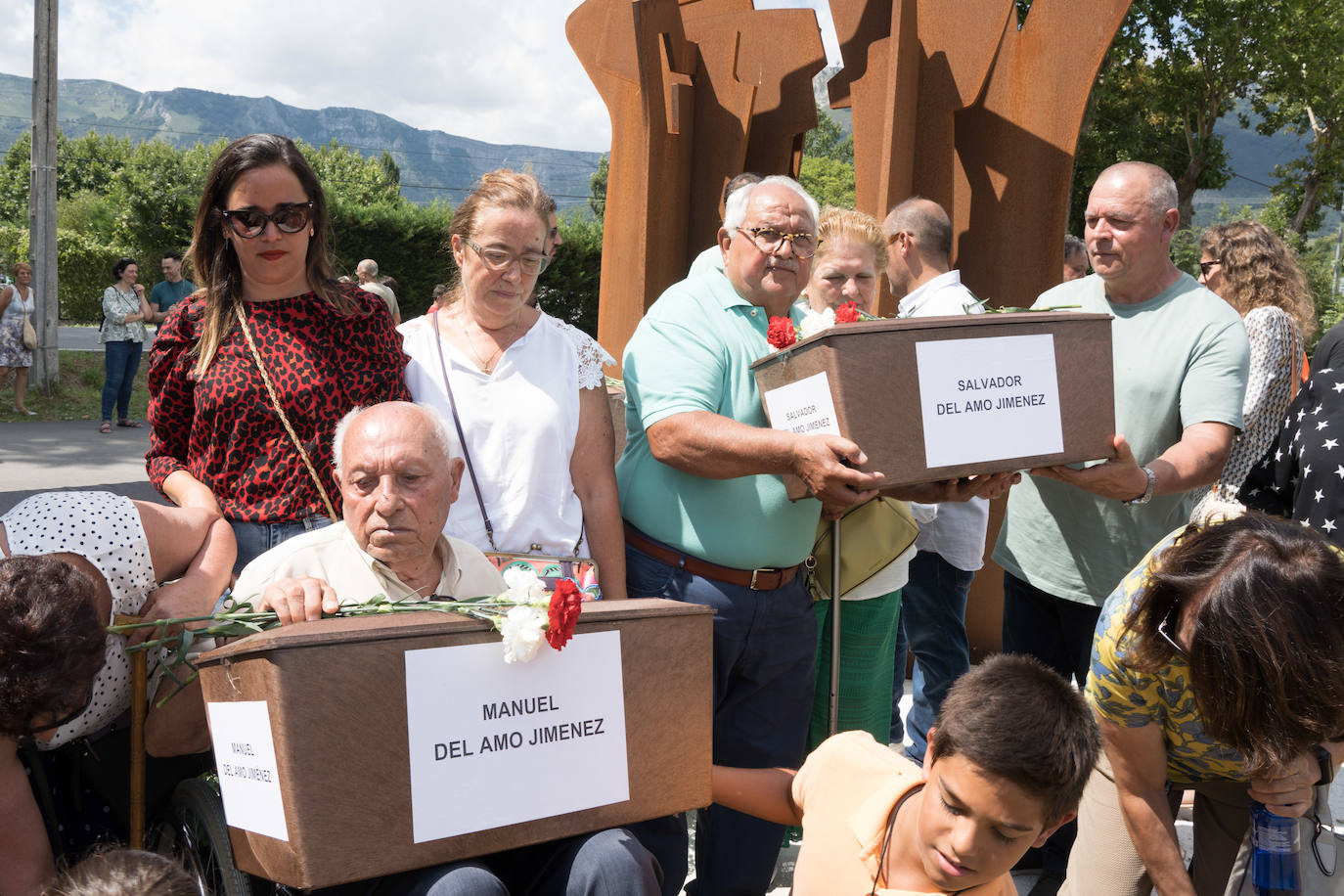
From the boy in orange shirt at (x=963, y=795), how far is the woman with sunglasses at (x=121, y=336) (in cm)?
1138

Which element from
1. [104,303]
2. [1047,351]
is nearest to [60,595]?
[1047,351]

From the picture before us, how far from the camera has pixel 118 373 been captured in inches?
471

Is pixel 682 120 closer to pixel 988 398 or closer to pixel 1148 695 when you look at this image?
pixel 988 398

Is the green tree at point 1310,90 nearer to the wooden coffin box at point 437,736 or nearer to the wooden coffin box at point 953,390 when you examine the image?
the wooden coffin box at point 953,390

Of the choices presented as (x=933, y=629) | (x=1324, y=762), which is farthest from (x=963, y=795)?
(x=933, y=629)

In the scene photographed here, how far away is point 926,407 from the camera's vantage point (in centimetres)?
247

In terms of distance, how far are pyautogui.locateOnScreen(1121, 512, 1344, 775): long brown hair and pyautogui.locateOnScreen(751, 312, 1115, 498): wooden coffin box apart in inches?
25.2

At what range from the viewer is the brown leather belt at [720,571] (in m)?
2.87

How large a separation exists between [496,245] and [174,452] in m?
1.00

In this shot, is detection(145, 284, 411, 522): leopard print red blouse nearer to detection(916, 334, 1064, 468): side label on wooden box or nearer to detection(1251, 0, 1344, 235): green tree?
detection(916, 334, 1064, 468): side label on wooden box

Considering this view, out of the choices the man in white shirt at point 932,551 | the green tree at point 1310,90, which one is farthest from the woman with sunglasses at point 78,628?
the green tree at point 1310,90

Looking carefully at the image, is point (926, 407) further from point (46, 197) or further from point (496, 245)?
point (46, 197)

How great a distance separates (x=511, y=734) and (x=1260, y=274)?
4418mm

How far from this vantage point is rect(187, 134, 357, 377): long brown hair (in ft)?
8.87
